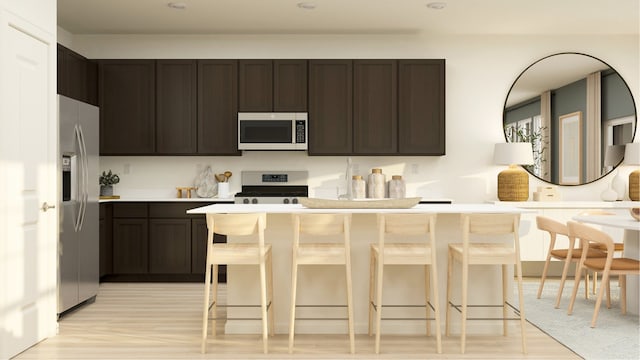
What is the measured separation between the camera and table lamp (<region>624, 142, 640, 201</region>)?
6.51 meters

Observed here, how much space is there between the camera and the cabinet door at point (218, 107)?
21.7ft

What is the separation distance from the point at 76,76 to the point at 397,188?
11.9 feet

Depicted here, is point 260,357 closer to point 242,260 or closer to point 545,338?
point 242,260

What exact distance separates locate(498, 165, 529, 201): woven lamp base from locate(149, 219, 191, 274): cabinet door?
3567 mm

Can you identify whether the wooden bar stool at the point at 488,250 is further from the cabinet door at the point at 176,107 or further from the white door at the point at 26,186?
the cabinet door at the point at 176,107

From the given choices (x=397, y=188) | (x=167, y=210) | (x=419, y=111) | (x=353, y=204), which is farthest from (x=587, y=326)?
(x=167, y=210)

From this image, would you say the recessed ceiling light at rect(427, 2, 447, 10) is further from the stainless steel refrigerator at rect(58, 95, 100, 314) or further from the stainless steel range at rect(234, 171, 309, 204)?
the stainless steel refrigerator at rect(58, 95, 100, 314)

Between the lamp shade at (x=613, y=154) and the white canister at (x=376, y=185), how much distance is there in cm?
262

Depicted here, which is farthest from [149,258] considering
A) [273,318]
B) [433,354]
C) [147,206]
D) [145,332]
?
[433,354]

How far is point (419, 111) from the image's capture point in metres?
6.61

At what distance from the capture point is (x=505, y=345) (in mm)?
4070

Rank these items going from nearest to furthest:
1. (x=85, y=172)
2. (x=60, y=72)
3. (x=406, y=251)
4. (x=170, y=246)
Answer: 1. (x=406, y=251)
2. (x=85, y=172)
3. (x=60, y=72)
4. (x=170, y=246)

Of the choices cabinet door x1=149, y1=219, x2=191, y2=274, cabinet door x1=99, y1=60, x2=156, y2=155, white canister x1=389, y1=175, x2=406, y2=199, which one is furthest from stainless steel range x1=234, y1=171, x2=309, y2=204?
cabinet door x1=99, y1=60, x2=156, y2=155

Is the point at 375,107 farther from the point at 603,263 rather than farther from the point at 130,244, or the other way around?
the point at 130,244
